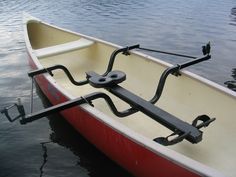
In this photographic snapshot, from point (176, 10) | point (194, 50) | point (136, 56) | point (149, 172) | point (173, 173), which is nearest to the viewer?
point (173, 173)

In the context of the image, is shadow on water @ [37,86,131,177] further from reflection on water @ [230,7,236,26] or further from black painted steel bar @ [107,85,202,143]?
reflection on water @ [230,7,236,26]

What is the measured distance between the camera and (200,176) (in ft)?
10.9

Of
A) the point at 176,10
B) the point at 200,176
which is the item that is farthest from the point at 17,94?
the point at 176,10

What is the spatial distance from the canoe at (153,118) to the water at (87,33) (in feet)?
2.12

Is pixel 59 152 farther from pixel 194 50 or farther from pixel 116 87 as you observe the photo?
pixel 194 50

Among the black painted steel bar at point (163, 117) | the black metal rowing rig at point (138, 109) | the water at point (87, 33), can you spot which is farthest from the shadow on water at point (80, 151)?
the black painted steel bar at point (163, 117)

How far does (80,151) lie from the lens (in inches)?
231

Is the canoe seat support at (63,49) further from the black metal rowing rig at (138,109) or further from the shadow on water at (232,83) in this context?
the shadow on water at (232,83)

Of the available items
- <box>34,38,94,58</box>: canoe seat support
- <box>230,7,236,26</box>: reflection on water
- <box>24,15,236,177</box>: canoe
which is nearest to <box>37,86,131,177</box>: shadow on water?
<box>24,15,236,177</box>: canoe

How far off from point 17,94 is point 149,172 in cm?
526

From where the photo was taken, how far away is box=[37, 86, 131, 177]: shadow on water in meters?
5.34

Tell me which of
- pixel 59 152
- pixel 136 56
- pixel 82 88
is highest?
pixel 136 56

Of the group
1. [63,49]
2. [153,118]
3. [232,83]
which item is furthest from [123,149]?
[232,83]

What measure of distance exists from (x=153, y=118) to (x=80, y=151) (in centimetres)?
176
